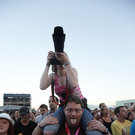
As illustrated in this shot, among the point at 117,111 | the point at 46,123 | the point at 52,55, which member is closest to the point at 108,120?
the point at 117,111

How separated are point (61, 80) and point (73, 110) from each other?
0.52 meters

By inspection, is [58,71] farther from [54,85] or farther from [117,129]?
[117,129]

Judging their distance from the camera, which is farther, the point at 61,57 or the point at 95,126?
the point at 95,126

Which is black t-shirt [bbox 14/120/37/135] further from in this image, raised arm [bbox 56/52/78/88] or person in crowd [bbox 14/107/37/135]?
raised arm [bbox 56/52/78/88]

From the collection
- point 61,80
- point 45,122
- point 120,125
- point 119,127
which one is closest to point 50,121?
point 45,122

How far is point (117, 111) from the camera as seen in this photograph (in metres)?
4.64

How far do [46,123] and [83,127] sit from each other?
619 mm

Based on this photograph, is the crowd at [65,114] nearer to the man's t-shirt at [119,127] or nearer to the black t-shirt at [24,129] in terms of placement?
the black t-shirt at [24,129]

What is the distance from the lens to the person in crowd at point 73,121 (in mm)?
2152

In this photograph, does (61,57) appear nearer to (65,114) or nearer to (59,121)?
(65,114)

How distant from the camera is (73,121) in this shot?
7.26 ft

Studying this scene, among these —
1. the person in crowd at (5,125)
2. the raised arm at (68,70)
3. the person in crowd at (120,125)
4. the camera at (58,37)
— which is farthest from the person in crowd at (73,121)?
the person in crowd at (120,125)

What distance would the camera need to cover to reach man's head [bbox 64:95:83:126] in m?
2.21

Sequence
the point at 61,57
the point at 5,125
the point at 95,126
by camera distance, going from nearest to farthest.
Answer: the point at 61,57
the point at 95,126
the point at 5,125
